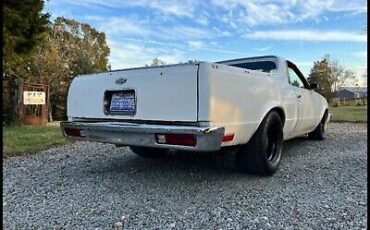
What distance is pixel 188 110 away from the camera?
306cm

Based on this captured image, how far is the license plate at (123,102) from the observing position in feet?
11.4

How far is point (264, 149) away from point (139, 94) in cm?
145

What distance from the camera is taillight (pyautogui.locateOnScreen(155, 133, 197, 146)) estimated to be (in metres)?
2.98

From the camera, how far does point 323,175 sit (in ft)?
12.8

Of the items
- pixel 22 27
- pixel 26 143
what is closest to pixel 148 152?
pixel 26 143

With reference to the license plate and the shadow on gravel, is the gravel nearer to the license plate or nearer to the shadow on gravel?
the shadow on gravel

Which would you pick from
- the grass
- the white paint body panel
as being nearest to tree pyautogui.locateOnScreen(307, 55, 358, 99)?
the grass

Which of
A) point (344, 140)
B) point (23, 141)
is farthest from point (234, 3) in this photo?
point (23, 141)

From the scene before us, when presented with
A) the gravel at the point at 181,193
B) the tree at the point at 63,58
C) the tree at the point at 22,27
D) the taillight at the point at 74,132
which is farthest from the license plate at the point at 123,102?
the tree at the point at 63,58

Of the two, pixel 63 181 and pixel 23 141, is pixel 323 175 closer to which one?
pixel 63 181

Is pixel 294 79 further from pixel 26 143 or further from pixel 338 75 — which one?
pixel 338 75

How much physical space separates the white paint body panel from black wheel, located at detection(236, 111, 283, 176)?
0.43ft

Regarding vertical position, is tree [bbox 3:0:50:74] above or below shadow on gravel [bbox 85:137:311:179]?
above

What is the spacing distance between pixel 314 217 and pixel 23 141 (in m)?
5.72
